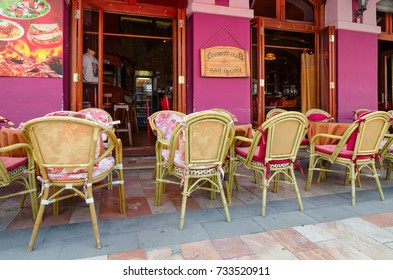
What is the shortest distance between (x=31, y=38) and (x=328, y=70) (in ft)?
17.1

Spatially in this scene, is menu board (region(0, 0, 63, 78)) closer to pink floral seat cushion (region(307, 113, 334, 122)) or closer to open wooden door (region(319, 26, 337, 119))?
pink floral seat cushion (region(307, 113, 334, 122))

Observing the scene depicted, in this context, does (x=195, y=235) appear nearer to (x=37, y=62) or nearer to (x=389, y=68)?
(x=37, y=62)

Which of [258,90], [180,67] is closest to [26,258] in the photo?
[180,67]

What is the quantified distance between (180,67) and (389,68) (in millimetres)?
7285

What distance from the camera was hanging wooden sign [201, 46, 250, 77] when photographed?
455cm

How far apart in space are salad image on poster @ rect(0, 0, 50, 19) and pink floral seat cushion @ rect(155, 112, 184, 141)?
2284mm

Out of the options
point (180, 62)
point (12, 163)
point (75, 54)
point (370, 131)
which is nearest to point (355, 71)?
point (370, 131)

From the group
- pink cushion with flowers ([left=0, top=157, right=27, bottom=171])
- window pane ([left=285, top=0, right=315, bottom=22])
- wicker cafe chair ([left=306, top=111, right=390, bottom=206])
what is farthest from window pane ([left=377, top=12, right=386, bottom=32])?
pink cushion with flowers ([left=0, top=157, right=27, bottom=171])

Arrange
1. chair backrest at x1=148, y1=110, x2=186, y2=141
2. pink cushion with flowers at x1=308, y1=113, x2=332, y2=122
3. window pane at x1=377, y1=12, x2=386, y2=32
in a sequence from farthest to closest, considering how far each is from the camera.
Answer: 1. window pane at x1=377, y1=12, x2=386, y2=32
2. pink cushion with flowers at x1=308, y1=113, x2=332, y2=122
3. chair backrest at x1=148, y1=110, x2=186, y2=141

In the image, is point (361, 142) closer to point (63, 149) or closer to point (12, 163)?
point (63, 149)

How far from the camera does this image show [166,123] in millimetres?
3209

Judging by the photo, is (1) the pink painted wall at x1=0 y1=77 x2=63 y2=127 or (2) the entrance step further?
(2) the entrance step

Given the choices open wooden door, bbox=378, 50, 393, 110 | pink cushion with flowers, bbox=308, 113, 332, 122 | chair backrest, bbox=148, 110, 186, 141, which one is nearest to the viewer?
chair backrest, bbox=148, 110, 186, 141

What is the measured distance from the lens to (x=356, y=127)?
2.65m
